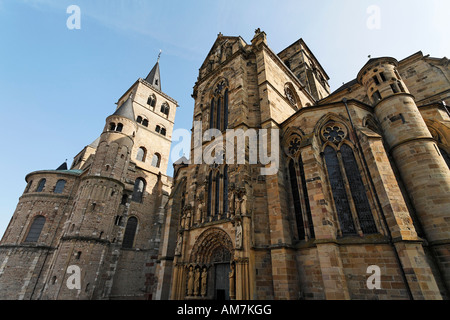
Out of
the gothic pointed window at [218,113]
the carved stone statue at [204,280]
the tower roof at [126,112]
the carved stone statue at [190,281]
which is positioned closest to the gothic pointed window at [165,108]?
the tower roof at [126,112]

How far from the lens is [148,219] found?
21.2 m

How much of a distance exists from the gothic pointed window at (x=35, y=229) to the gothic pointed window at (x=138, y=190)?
8.44m

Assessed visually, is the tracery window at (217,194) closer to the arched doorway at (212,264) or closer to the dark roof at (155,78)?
the arched doorway at (212,264)

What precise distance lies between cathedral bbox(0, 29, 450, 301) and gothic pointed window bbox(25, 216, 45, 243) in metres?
0.10

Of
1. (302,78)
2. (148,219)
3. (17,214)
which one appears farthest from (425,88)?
(17,214)

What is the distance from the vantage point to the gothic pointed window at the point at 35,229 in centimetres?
1914

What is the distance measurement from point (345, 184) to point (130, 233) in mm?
18351

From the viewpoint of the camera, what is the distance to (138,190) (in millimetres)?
21969

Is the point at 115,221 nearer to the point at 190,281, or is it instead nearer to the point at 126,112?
the point at 126,112

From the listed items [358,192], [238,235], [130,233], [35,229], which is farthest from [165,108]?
[358,192]
